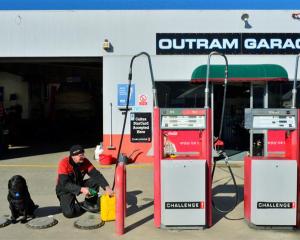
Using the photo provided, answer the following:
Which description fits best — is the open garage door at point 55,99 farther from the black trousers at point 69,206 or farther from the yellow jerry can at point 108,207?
the yellow jerry can at point 108,207

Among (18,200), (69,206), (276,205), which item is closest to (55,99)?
(69,206)

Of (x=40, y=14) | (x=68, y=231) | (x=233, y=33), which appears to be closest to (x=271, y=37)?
(x=233, y=33)

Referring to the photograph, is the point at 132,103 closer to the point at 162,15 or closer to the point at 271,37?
the point at 162,15

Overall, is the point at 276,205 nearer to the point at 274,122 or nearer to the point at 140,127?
the point at 274,122

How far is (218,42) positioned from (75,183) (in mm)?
7260

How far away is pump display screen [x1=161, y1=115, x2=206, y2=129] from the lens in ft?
21.0

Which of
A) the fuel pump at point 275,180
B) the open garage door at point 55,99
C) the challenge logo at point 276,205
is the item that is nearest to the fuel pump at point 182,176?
the fuel pump at point 275,180

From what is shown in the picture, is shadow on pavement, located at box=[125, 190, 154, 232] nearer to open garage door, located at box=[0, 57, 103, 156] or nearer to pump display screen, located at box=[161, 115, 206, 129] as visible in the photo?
pump display screen, located at box=[161, 115, 206, 129]

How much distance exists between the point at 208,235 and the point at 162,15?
8191mm

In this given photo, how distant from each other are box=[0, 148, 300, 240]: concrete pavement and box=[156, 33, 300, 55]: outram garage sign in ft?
11.9

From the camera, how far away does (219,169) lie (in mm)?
11883

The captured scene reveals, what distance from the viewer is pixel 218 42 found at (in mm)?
13070

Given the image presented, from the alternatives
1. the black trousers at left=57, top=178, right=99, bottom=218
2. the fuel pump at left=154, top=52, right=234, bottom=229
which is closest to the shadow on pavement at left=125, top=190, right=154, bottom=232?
the fuel pump at left=154, top=52, right=234, bottom=229

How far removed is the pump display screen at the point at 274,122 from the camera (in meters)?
6.38
